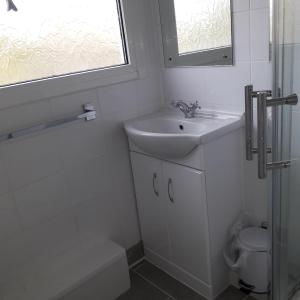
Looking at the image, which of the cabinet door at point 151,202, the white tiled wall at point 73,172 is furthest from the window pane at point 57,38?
the cabinet door at point 151,202

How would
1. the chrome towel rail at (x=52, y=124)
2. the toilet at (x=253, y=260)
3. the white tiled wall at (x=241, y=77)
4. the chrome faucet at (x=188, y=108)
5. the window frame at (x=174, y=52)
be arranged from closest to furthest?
the chrome towel rail at (x=52, y=124)
the white tiled wall at (x=241, y=77)
the toilet at (x=253, y=260)
the window frame at (x=174, y=52)
the chrome faucet at (x=188, y=108)

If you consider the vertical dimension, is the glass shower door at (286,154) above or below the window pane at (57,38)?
below

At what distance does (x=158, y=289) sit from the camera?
6.48 ft

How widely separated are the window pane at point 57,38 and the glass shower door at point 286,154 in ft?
3.55

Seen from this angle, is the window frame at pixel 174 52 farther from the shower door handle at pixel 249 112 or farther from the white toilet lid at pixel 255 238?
the white toilet lid at pixel 255 238

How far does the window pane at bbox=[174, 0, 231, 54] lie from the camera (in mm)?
1705

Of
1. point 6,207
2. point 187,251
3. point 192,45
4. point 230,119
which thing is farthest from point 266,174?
point 6,207

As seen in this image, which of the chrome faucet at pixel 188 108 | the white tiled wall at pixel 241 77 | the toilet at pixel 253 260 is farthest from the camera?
the chrome faucet at pixel 188 108

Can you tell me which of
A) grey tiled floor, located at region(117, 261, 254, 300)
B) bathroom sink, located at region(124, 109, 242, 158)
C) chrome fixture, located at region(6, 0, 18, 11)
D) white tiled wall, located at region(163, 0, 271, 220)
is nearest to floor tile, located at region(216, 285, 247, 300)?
grey tiled floor, located at region(117, 261, 254, 300)

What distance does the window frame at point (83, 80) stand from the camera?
154 cm

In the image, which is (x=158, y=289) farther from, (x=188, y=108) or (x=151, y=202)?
(x=188, y=108)

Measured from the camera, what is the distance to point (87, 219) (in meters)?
1.93

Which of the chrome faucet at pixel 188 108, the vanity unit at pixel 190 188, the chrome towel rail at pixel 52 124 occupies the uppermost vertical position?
the chrome towel rail at pixel 52 124

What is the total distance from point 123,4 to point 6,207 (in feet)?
4.01
